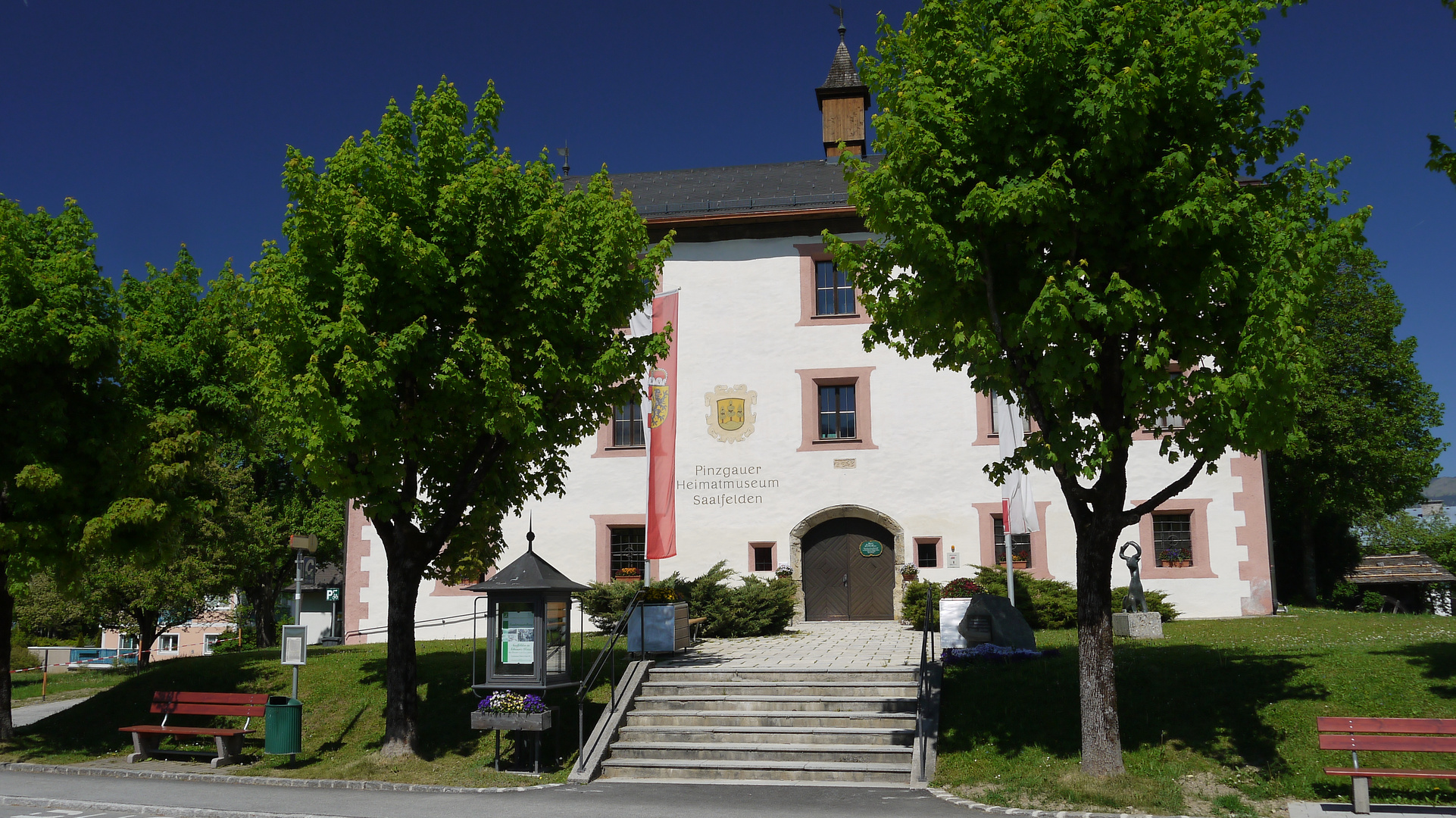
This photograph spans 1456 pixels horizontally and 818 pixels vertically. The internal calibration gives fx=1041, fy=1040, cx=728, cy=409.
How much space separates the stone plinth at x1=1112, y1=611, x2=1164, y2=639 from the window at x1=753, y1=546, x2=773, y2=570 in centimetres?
852

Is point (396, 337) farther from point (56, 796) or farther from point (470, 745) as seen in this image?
point (56, 796)

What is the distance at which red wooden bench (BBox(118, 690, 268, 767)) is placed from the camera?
Result: 13.0m

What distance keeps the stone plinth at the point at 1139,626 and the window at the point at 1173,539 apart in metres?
6.28

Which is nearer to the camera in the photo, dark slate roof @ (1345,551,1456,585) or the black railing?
the black railing

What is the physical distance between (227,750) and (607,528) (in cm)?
1163

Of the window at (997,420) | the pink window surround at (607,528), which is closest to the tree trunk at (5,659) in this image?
the pink window surround at (607,528)

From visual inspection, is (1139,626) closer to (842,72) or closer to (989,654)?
(989,654)

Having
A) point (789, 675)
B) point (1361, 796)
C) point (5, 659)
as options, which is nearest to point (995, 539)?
point (789, 675)

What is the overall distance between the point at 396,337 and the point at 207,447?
568 cm

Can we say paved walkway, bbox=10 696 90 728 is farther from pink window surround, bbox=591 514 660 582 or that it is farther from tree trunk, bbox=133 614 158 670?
pink window surround, bbox=591 514 660 582

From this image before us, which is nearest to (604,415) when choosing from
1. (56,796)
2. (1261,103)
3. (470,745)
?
(470,745)

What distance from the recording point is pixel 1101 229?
1041 cm

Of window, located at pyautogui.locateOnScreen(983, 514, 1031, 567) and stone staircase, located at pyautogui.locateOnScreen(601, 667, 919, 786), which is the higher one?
window, located at pyautogui.locateOnScreen(983, 514, 1031, 567)

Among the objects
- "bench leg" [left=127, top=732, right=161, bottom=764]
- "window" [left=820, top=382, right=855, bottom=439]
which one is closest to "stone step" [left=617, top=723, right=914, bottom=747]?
"bench leg" [left=127, top=732, right=161, bottom=764]
